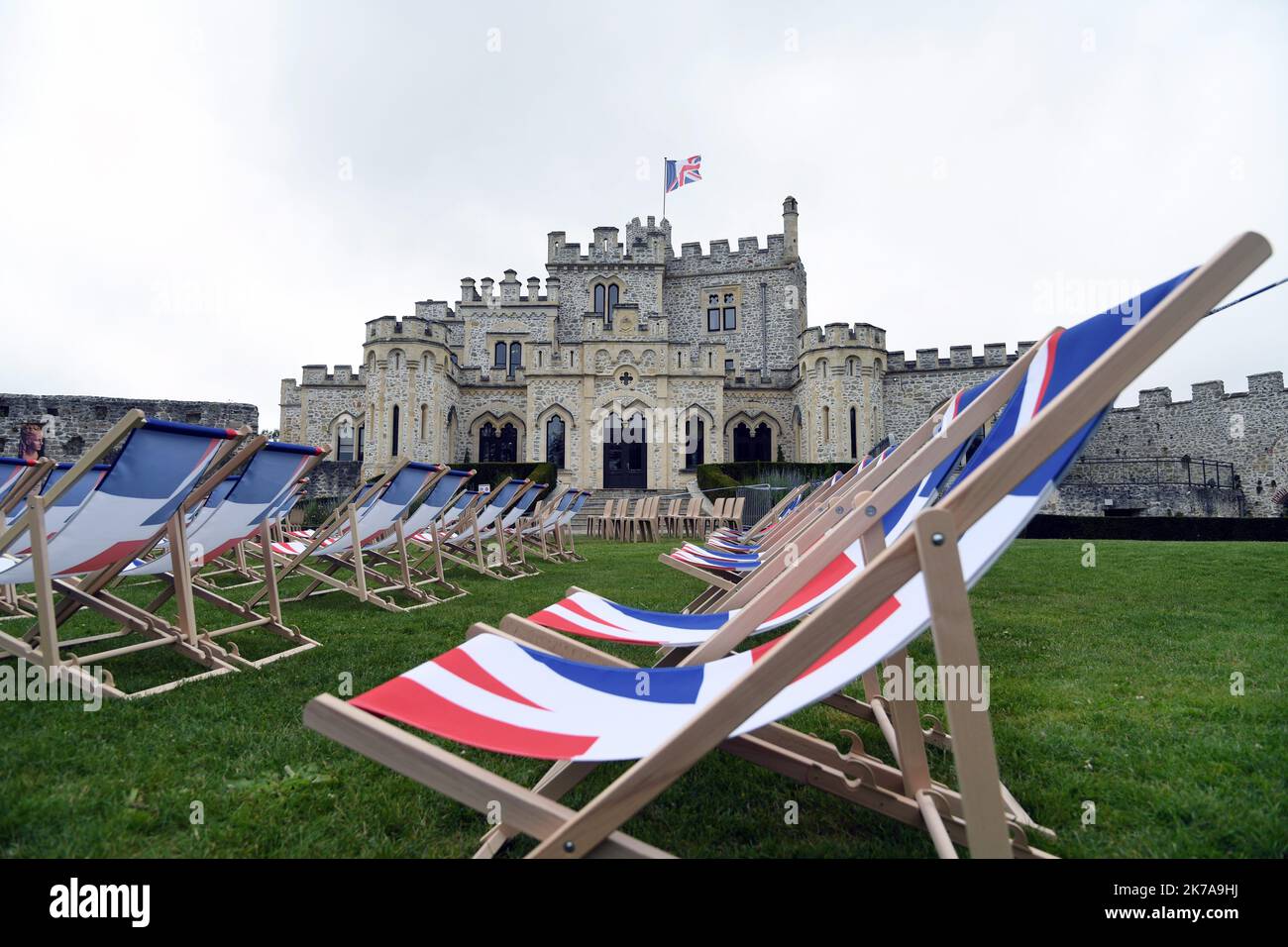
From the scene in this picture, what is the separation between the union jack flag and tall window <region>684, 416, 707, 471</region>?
39.9ft

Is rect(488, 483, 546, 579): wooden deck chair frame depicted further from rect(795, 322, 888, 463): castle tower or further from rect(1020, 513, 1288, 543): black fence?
rect(795, 322, 888, 463): castle tower

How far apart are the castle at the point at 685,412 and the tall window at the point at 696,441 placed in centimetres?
8

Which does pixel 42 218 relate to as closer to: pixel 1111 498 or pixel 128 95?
pixel 128 95

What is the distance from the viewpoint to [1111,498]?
742 inches

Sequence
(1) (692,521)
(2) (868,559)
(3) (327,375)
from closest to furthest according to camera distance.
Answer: (2) (868,559) < (1) (692,521) < (3) (327,375)

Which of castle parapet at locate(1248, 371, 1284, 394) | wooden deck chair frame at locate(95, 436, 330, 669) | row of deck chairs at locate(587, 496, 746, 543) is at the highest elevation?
castle parapet at locate(1248, 371, 1284, 394)

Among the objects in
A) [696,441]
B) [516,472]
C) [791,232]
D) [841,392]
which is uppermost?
[791,232]

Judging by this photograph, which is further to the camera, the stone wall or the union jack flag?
the union jack flag

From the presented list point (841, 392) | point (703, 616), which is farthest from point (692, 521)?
point (703, 616)

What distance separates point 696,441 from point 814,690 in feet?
73.1

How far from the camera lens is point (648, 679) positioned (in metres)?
1.51

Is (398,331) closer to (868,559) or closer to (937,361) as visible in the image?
(937,361)

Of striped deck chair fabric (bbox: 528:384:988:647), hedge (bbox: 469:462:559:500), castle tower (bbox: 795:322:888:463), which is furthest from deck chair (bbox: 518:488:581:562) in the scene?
castle tower (bbox: 795:322:888:463)

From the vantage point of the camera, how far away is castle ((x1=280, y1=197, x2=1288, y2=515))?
22359 millimetres
